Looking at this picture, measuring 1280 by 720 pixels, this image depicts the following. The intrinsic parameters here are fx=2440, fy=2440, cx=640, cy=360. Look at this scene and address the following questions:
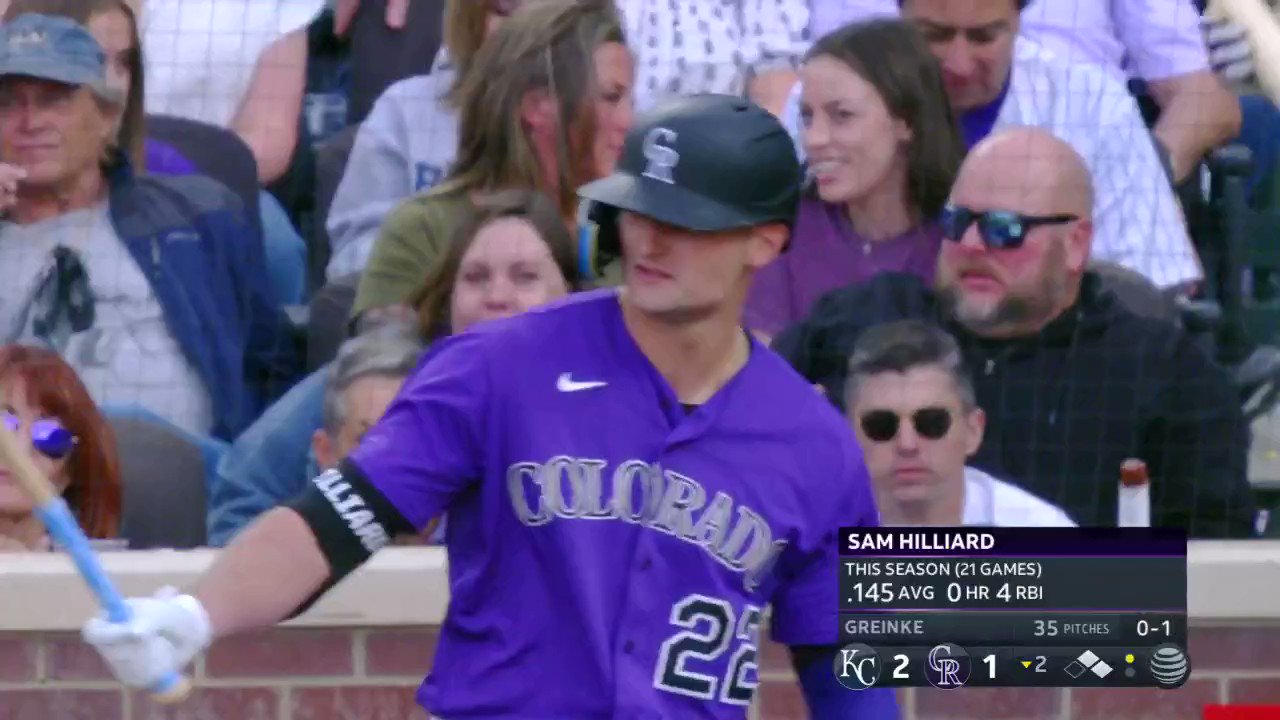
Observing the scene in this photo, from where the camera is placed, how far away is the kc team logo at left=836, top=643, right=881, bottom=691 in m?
3.31

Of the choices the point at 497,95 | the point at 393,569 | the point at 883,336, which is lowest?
the point at 393,569

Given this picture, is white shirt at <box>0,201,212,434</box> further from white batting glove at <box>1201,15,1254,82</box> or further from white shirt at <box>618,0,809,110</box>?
white batting glove at <box>1201,15,1254,82</box>

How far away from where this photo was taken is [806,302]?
4.82 metres

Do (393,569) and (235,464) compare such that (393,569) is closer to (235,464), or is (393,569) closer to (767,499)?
(235,464)

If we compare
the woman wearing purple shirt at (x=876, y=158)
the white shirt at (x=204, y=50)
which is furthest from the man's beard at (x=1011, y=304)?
the white shirt at (x=204, y=50)

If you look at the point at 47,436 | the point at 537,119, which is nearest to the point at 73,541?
the point at 47,436

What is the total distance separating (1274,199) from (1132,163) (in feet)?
1.42

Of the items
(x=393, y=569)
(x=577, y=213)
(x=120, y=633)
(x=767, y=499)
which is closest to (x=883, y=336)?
(x=577, y=213)

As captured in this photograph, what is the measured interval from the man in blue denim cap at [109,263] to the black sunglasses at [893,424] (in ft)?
3.86

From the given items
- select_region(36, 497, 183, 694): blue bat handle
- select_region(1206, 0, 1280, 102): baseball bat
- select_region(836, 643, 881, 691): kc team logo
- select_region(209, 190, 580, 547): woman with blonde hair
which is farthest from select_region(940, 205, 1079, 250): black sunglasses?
select_region(36, 497, 183, 694): blue bat handle

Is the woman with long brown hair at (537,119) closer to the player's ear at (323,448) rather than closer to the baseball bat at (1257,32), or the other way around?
the player's ear at (323,448)

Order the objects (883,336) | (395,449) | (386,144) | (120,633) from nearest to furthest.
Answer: (120,633), (395,449), (883,336), (386,144)

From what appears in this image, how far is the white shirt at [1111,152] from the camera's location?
16.3 ft
